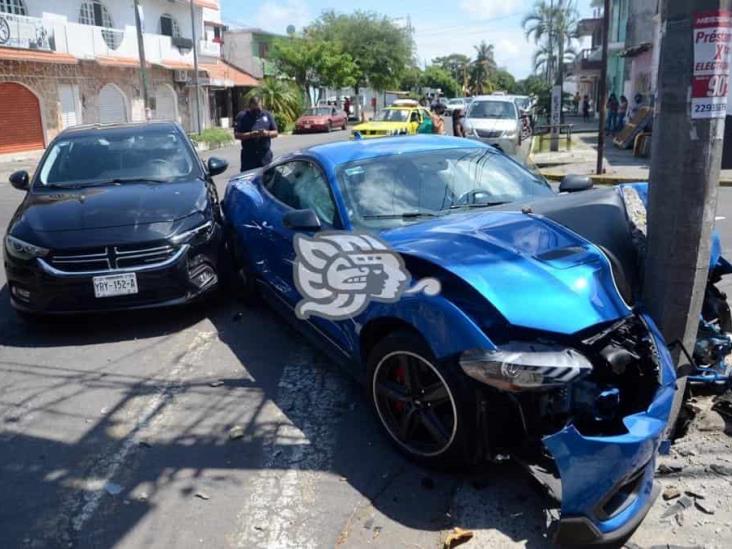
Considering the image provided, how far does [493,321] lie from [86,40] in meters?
27.9

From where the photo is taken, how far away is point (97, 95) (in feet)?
91.7

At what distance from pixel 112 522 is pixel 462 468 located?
1.64m

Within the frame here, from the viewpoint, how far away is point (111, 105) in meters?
29.2

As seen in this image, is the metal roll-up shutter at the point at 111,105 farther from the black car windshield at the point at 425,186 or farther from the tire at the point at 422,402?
the tire at the point at 422,402

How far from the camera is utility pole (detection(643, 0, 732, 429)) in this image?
3139mm

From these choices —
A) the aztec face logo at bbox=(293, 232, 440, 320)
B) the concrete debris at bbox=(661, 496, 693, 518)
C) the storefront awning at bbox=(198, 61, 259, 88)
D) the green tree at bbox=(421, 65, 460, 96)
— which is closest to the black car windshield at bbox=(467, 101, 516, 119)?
the aztec face logo at bbox=(293, 232, 440, 320)

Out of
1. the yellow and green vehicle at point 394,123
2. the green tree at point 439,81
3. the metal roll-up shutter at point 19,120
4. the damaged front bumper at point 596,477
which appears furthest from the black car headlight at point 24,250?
the green tree at point 439,81

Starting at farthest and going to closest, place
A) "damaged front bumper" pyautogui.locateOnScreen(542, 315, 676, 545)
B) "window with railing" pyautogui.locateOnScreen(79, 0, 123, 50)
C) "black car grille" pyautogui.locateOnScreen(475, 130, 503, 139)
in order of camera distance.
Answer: "window with railing" pyautogui.locateOnScreen(79, 0, 123, 50) → "black car grille" pyautogui.locateOnScreen(475, 130, 503, 139) → "damaged front bumper" pyautogui.locateOnScreen(542, 315, 676, 545)

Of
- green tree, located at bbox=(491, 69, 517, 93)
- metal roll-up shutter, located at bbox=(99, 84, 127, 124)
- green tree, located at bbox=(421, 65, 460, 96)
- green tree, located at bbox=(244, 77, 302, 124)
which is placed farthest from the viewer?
green tree, located at bbox=(491, 69, 517, 93)

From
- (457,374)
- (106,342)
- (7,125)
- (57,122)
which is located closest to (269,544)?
(457,374)

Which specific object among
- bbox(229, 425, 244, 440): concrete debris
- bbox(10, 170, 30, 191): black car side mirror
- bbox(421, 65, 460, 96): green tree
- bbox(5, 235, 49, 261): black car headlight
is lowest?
bbox(229, 425, 244, 440): concrete debris

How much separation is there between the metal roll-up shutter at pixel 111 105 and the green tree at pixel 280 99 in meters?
8.77

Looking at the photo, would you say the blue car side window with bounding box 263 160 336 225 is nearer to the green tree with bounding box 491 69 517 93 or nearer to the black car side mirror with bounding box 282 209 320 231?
the black car side mirror with bounding box 282 209 320 231

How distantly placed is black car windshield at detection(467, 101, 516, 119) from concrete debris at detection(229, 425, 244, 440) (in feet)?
58.6
